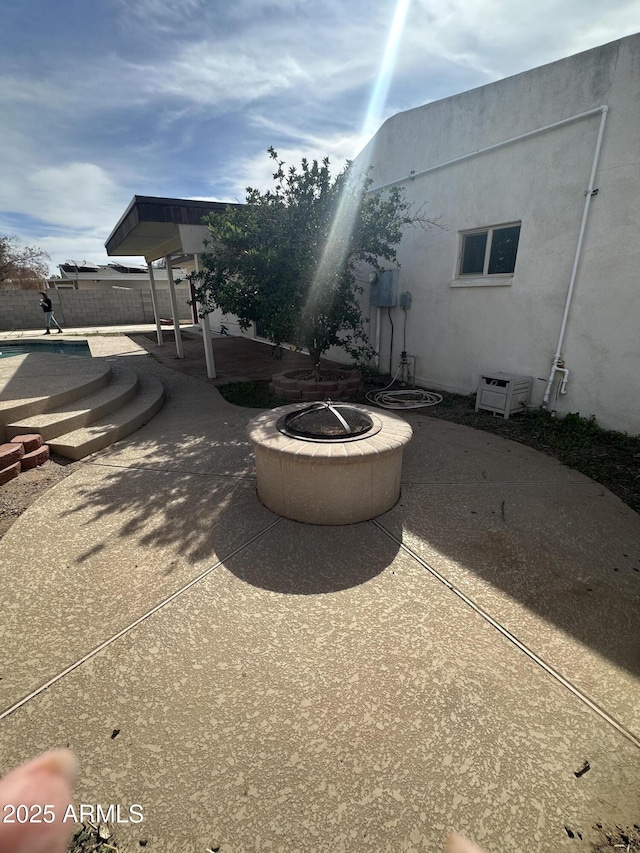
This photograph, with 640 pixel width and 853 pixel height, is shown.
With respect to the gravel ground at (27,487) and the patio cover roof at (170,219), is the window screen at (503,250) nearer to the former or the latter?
the patio cover roof at (170,219)

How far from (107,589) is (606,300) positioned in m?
6.52

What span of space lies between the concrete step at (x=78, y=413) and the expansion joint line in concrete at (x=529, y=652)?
4.44 metres

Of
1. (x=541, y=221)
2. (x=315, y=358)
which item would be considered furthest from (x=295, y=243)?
(x=541, y=221)

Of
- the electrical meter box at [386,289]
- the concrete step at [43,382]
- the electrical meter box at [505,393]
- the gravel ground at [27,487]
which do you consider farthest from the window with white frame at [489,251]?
the gravel ground at [27,487]

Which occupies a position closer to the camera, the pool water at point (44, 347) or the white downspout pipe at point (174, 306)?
the white downspout pipe at point (174, 306)

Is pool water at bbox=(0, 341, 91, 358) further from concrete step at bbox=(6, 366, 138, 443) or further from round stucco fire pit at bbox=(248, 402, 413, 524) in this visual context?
round stucco fire pit at bbox=(248, 402, 413, 524)

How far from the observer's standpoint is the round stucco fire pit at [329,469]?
311 centimetres

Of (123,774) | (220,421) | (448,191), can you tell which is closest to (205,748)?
(123,774)

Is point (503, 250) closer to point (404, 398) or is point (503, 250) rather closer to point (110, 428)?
point (404, 398)

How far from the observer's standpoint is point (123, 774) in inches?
61.8

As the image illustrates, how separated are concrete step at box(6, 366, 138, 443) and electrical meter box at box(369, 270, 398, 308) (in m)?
5.33

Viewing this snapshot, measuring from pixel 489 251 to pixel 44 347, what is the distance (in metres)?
14.3

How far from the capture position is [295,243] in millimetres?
6305

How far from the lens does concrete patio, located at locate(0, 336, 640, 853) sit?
1.47m
